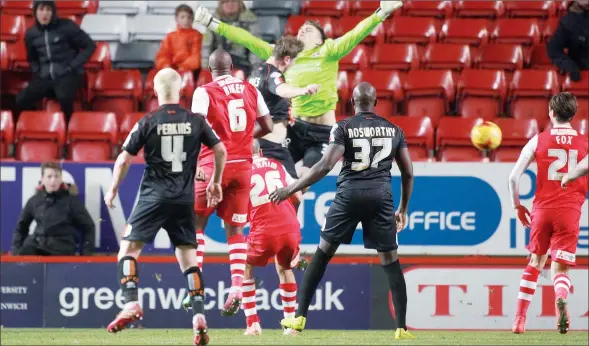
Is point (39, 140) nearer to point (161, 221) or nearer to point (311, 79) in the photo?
point (311, 79)

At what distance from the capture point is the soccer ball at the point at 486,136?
1369cm

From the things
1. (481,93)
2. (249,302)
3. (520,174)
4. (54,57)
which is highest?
(54,57)

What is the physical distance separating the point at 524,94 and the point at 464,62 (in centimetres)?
110

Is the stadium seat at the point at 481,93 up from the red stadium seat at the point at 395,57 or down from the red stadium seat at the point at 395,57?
down

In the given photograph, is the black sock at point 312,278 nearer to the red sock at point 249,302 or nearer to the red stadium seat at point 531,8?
the red sock at point 249,302

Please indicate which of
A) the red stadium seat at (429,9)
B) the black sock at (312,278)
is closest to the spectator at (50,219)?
the black sock at (312,278)

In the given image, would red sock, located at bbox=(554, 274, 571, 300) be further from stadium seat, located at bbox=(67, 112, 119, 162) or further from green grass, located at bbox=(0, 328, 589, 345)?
stadium seat, located at bbox=(67, 112, 119, 162)

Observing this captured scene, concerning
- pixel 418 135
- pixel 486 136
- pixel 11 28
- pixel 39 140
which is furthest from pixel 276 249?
pixel 11 28

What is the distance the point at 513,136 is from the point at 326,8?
4620 mm

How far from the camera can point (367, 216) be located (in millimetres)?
9852

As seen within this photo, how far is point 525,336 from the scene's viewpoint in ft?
35.2

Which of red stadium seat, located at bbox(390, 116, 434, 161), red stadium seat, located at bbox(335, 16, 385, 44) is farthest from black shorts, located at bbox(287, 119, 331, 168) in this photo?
red stadium seat, located at bbox(335, 16, 385, 44)

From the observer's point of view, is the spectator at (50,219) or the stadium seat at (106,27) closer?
the spectator at (50,219)

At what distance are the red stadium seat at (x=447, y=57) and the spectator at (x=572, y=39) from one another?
1.18 meters
